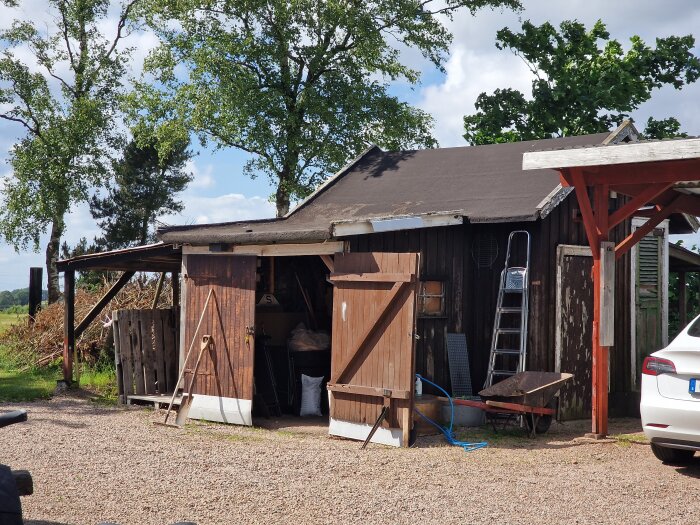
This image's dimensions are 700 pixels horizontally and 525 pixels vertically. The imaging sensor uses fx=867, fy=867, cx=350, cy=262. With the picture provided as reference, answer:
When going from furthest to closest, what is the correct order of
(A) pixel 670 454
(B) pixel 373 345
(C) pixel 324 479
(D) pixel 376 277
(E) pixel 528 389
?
(E) pixel 528 389
(B) pixel 373 345
(D) pixel 376 277
(A) pixel 670 454
(C) pixel 324 479

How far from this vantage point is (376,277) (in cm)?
1063

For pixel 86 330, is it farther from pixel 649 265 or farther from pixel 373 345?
pixel 649 265

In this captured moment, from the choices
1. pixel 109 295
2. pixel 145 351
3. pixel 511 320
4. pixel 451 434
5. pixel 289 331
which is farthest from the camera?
pixel 109 295

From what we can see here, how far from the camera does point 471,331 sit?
12672 mm

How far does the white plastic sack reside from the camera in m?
12.9

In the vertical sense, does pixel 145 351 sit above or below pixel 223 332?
below

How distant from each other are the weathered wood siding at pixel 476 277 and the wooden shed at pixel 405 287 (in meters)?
0.02

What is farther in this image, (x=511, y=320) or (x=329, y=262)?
(x=511, y=320)

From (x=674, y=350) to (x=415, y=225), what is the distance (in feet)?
12.7

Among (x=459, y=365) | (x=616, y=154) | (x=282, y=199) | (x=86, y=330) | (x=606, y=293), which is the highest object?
(x=282, y=199)

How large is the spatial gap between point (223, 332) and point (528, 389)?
14.3ft

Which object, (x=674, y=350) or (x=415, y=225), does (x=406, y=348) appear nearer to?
(x=415, y=225)

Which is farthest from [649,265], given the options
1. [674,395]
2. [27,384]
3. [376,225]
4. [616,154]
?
[27,384]

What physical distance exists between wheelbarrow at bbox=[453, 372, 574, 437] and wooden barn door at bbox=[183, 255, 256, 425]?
3089 mm
